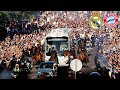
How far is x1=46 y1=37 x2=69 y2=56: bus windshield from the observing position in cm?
596

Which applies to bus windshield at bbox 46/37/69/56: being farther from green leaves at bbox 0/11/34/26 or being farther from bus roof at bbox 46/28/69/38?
green leaves at bbox 0/11/34/26

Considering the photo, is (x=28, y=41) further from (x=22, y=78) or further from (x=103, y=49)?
(x=103, y=49)

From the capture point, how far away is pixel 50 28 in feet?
19.7

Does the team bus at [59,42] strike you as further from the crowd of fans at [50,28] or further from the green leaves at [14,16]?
the green leaves at [14,16]

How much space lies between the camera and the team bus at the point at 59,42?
19.6ft

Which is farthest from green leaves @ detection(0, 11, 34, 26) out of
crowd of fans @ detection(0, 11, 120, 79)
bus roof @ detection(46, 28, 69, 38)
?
bus roof @ detection(46, 28, 69, 38)

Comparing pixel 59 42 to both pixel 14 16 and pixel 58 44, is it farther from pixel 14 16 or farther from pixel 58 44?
pixel 14 16

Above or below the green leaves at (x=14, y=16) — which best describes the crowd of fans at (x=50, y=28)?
below

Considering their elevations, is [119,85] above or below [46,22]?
below

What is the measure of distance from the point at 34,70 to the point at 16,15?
1321 mm

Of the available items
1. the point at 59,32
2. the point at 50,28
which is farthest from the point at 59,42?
the point at 50,28

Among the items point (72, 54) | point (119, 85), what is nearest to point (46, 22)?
point (72, 54)

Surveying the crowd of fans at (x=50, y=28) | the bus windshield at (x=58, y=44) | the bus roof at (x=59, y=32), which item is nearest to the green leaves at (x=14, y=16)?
the crowd of fans at (x=50, y=28)

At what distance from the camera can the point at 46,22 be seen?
19.7ft
